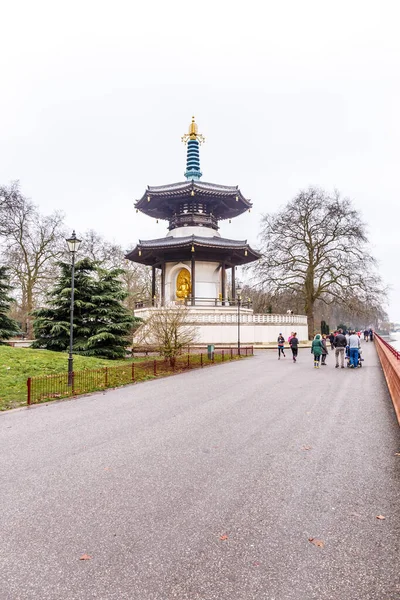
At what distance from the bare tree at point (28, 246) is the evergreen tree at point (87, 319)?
15.2 meters

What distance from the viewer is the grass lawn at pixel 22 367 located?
35.2ft

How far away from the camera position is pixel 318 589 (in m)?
2.81

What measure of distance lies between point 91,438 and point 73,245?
8500 millimetres

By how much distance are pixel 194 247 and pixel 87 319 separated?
47.0 feet

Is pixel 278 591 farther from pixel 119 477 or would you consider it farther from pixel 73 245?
pixel 73 245

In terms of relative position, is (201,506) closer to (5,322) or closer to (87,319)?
(87,319)

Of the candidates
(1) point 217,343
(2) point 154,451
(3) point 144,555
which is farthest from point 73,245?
(1) point 217,343

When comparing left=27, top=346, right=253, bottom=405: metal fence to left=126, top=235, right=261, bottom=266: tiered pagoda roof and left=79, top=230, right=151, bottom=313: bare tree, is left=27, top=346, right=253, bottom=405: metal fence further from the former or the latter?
left=79, top=230, right=151, bottom=313: bare tree

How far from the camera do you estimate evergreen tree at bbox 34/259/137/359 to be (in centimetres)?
2052

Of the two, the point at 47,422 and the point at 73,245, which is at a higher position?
the point at 73,245

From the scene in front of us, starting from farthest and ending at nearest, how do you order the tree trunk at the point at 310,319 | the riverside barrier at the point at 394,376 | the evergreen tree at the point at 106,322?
1. the tree trunk at the point at 310,319
2. the evergreen tree at the point at 106,322
3. the riverside barrier at the point at 394,376

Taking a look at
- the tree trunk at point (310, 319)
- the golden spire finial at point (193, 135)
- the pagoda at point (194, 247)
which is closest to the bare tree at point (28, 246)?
the pagoda at point (194, 247)

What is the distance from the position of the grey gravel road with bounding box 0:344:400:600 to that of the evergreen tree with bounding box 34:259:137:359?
40.1 ft

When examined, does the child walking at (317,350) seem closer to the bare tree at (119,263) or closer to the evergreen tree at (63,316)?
the evergreen tree at (63,316)
